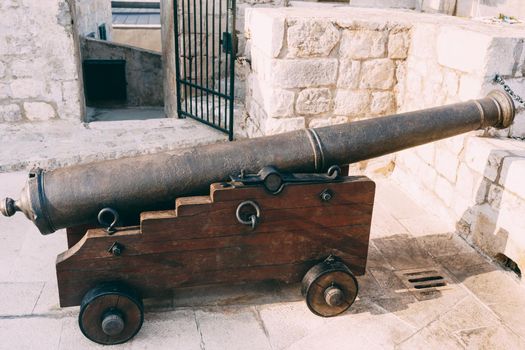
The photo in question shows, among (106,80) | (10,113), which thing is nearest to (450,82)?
(10,113)

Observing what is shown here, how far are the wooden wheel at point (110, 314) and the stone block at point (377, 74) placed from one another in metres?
2.64

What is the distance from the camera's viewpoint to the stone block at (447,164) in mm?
3732

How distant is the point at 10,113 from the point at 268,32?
2.88 meters

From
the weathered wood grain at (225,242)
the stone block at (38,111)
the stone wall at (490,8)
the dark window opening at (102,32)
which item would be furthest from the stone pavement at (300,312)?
the dark window opening at (102,32)

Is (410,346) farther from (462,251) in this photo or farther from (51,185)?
(51,185)

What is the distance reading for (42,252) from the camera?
3312mm

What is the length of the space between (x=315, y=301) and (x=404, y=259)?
91 centimetres

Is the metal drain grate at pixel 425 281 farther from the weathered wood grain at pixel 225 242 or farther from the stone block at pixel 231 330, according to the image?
the stone block at pixel 231 330

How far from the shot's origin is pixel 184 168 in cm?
254

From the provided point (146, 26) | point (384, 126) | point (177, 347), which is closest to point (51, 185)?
point (177, 347)

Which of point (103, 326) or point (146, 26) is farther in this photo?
point (146, 26)

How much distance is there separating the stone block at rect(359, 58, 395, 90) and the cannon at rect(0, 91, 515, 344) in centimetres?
147

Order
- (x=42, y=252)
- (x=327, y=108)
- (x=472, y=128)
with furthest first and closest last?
(x=327, y=108)
(x=42, y=252)
(x=472, y=128)

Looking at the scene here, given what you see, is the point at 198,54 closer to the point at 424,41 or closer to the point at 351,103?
the point at 351,103
